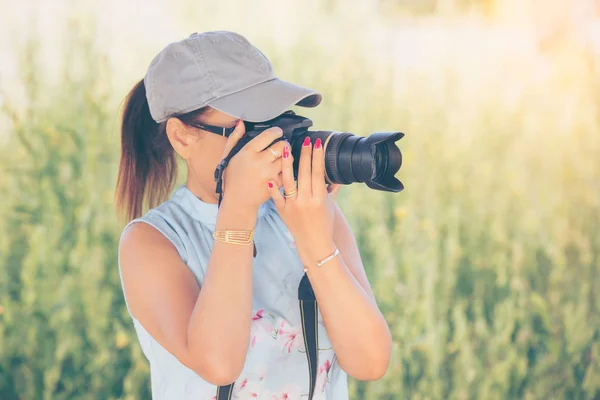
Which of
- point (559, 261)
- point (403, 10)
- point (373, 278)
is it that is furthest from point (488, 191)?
point (403, 10)

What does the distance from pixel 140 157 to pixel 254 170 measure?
0.92 feet

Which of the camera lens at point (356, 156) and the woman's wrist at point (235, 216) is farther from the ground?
the camera lens at point (356, 156)

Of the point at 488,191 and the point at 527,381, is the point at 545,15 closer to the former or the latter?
the point at 488,191

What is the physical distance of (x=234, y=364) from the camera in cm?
104

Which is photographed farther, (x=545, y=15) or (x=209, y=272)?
(x=545, y=15)

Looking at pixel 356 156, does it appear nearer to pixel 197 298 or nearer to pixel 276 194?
pixel 276 194

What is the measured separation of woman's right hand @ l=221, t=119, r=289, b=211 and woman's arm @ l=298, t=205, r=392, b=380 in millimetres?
110

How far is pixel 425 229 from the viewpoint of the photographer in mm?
2295

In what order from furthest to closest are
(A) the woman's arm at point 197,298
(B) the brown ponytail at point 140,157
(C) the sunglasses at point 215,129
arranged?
(B) the brown ponytail at point 140,157, (C) the sunglasses at point 215,129, (A) the woman's arm at point 197,298

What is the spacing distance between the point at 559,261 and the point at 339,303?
56.6 inches

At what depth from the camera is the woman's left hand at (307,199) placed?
106cm

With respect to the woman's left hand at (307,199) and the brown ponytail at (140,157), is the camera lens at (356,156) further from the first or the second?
the brown ponytail at (140,157)

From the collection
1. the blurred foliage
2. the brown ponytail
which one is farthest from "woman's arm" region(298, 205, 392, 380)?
the blurred foliage

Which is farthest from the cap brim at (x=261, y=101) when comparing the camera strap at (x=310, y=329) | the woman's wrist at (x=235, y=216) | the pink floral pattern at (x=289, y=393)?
the pink floral pattern at (x=289, y=393)
